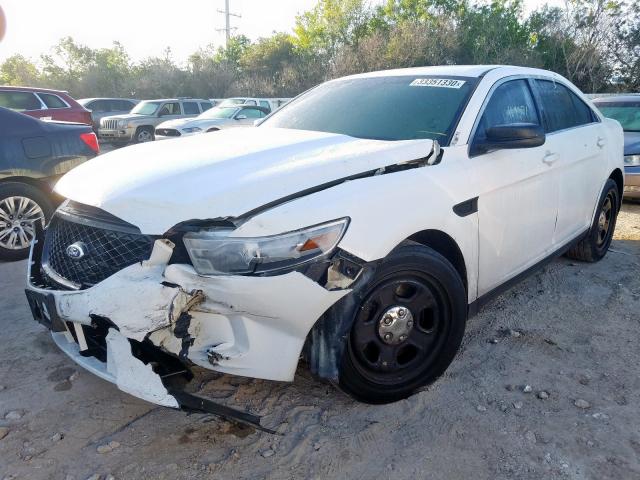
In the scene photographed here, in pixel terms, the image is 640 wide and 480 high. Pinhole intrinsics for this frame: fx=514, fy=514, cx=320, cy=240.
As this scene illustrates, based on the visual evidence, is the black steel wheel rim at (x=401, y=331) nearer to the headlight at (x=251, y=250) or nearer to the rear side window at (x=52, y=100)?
the headlight at (x=251, y=250)

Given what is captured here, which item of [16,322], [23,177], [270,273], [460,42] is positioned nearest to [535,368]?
[270,273]

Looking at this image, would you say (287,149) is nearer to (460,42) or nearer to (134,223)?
(134,223)

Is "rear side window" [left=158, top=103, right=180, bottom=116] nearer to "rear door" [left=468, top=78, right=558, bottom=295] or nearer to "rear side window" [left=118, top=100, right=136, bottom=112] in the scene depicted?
"rear side window" [left=118, top=100, right=136, bottom=112]

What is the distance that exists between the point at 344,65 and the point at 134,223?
2828cm

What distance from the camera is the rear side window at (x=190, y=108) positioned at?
58.0 feet

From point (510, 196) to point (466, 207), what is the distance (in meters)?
0.48

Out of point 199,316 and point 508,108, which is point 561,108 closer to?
point 508,108

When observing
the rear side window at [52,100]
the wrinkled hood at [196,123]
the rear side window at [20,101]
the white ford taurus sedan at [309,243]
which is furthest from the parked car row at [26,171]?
the wrinkled hood at [196,123]

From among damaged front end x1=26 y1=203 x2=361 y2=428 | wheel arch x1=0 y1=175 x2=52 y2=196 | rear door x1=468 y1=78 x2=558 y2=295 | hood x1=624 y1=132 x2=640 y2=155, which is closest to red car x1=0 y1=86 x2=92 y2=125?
wheel arch x1=0 y1=175 x2=52 y2=196

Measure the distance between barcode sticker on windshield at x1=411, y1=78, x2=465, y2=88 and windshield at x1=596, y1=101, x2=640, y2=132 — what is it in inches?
231

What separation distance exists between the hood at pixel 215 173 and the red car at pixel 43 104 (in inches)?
328

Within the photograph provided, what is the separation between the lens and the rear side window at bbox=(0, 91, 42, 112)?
9.40 m

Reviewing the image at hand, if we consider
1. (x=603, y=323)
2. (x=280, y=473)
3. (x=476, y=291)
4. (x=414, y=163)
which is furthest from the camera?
(x=603, y=323)

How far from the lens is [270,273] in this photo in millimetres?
2037
